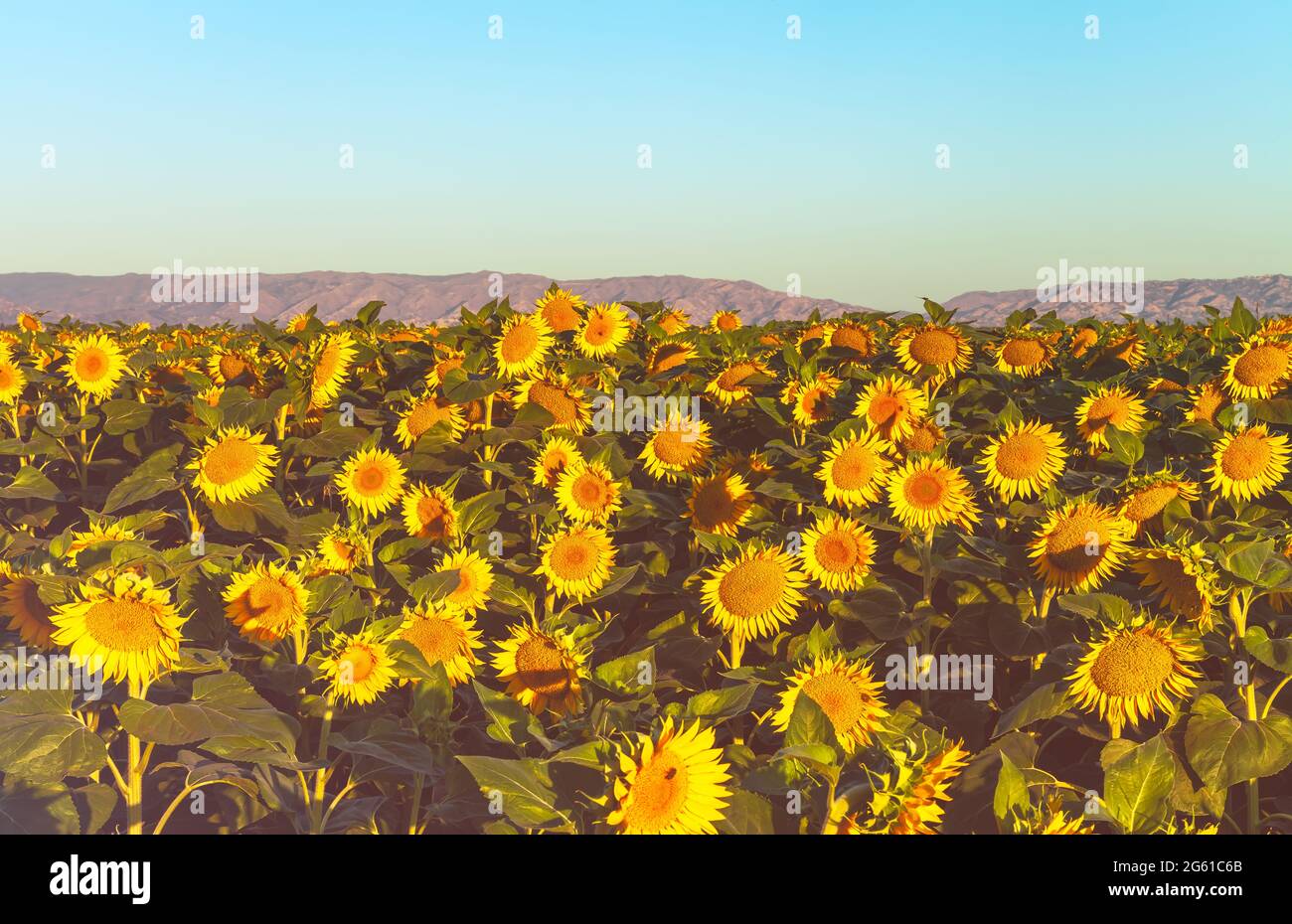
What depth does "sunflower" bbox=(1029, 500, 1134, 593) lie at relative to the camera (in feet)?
14.4

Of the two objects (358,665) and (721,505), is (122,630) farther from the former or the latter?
(721,505)

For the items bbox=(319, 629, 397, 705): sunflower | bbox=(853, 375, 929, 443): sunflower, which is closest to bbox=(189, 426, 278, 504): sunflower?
bbox=(319, 629, 397, 705): sunflower

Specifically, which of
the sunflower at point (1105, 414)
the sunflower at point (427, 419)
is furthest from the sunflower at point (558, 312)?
the sunflower at point (1105, 414)

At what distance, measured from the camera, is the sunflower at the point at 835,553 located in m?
5.08

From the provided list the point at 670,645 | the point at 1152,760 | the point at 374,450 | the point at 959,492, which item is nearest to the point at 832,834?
the point at 1152,760

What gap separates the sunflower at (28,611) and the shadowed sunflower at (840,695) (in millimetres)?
3097

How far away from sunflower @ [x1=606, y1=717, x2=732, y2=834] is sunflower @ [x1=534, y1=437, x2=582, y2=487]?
339 cm

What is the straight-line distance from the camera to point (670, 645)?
15.8 ft

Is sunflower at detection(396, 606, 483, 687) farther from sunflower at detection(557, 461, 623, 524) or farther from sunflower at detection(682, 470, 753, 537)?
sunflower at detection(682, 470, 753, 537)

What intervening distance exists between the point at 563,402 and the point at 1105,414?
11.6 feet

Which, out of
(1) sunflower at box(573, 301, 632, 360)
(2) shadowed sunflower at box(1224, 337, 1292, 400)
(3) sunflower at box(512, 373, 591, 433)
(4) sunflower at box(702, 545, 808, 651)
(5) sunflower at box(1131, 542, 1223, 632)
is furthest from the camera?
(1) sunflower at box(573, 301, 632, 360)

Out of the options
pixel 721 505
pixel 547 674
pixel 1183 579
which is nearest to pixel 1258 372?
pixel 1183 579

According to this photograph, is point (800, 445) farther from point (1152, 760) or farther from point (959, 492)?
point (1152, 760)

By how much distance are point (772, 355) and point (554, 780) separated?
5.17 m
